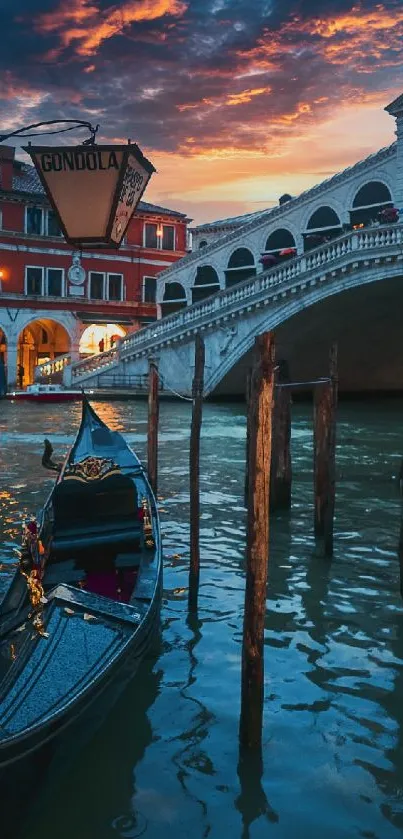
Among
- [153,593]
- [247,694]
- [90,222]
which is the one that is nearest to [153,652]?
[153,593]

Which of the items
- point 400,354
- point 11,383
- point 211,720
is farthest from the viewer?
point 11,383

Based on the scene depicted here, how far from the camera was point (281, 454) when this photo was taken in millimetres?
8961

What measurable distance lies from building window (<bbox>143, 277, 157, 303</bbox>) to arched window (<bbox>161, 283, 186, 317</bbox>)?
711mm

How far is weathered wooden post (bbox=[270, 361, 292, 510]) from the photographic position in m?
8.84

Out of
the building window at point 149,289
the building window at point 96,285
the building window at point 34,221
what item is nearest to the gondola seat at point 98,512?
the building window at point 34,221

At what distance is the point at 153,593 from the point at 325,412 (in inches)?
136

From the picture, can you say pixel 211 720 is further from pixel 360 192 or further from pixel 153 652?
pixel 360 192

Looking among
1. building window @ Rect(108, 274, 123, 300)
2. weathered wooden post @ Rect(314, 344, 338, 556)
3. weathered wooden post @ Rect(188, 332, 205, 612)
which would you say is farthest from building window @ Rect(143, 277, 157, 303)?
weathered wooden post @ Rect(188, 332, 205, 612)

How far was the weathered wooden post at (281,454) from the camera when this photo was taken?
884 cm

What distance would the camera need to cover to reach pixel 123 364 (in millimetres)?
26297

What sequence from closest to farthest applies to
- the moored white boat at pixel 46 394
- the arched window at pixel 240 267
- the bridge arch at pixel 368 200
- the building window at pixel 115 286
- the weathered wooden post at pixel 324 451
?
1. the weathered wooden post at pixel 324 451
2. the bridge arch at pixel 368 200
3. the moored white boat at pixel 46 394
4. the arched window at pixel 240 267
5. the building window at pixel 115 286

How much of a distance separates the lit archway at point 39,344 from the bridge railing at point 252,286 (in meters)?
6.12

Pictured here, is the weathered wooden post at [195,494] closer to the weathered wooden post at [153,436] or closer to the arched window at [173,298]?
the weathered wooden post at [153,436]

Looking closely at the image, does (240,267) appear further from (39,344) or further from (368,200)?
(39,344)
